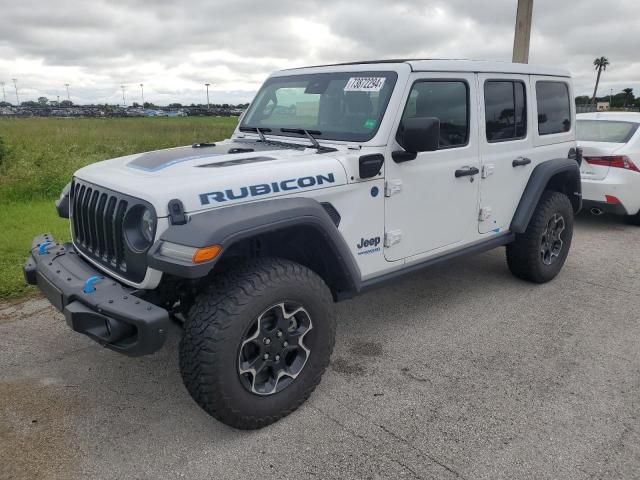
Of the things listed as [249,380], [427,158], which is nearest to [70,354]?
[249,380]

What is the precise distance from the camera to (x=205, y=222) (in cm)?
253

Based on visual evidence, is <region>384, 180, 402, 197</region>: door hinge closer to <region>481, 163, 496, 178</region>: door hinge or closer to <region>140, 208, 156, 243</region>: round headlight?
<region>481, 163, 496, 178</region>: door hinge

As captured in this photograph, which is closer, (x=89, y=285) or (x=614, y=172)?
(x=89, y=285)

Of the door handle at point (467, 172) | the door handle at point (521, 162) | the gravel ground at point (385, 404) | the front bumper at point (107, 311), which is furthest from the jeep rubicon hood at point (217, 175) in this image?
the door handle at point (521, 162)

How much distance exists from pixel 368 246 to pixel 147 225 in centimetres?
137

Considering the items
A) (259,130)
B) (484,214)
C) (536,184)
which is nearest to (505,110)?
(536,184)

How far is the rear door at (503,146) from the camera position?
4.10m

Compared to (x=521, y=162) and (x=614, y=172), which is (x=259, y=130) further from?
(x=614, y=172)

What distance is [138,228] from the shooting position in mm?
2736

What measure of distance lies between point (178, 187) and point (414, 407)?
1.83m

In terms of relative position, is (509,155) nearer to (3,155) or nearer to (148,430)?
(148,430)

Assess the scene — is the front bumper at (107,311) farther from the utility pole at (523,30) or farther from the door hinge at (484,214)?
the utility pole at (523,30)

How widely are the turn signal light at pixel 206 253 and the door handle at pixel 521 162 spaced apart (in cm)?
290

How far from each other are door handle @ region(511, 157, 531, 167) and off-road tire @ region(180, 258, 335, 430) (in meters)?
2.31
